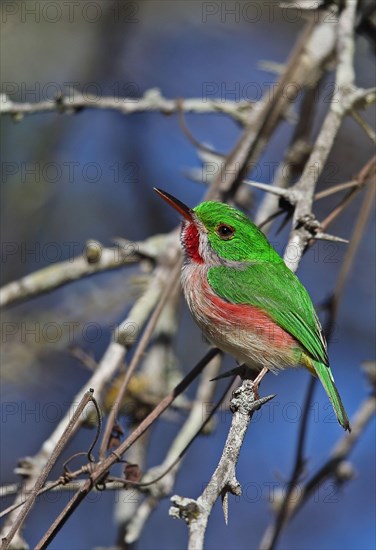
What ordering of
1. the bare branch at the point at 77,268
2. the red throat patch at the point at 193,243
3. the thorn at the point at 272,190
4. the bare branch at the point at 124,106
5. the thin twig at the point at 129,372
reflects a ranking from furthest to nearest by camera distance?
the bare branch at the point at 77,268, the bare branch at the point at 124,106, the red throat patch at the point at 193,243, the thorn at the point at 272,190, the thin twig at the point at 129,372

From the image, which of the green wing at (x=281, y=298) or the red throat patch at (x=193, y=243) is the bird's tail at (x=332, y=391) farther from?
the red throat patch at (x=193, y=243)

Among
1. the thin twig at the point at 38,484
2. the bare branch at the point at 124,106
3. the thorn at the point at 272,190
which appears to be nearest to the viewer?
the thin twig at the point at 38,484

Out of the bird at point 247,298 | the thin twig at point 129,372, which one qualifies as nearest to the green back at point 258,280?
the bird at point 247,298

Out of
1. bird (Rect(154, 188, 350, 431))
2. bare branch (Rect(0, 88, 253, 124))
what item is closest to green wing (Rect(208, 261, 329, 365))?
bird (Rect(154, 188, 350, 431))

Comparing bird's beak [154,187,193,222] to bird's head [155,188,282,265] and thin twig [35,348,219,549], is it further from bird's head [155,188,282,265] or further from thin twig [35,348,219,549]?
thin twig [35,348,219,549]

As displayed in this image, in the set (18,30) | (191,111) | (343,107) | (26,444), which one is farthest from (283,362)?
(18,30)

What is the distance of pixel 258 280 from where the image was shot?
3.56 meters

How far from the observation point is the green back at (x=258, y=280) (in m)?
3.46

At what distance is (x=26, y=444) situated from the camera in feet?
22.0

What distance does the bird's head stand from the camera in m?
3.64

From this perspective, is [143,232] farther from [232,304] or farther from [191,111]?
[232,304]

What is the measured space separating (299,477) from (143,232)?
3.91 m

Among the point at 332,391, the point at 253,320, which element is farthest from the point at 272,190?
the point at 332,391

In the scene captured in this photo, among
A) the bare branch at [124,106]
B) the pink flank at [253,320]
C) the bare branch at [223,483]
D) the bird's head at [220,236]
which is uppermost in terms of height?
the bare branch at [124,106]
